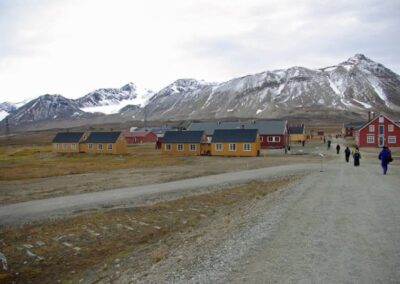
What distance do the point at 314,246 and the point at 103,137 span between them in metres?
76.8

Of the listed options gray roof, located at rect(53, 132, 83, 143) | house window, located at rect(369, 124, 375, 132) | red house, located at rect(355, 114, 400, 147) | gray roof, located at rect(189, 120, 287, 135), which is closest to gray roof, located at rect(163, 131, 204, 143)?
gray roof, located at rect(189, 120, 287, 135)

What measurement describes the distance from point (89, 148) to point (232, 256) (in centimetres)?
7911

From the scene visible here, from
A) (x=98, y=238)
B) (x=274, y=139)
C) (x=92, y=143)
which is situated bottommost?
(x=98, y=238)

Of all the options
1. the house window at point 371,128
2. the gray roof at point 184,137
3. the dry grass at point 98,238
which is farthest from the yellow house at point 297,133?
the dry grass at point 98,238

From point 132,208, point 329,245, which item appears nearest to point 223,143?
point 132,208

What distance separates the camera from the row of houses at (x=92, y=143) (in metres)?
81.7

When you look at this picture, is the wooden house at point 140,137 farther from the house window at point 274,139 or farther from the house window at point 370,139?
the house window at point 370,139

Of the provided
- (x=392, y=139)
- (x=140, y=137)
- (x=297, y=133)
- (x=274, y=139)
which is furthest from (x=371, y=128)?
(x=140, y=137)

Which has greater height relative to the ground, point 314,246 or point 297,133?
point 297,133

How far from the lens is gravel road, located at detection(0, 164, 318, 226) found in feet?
73.7

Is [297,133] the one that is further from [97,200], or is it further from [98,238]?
[98,238]

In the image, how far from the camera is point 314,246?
11672 mm

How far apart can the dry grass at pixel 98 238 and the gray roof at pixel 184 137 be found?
45627 mm

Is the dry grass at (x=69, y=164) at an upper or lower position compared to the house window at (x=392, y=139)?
lower
